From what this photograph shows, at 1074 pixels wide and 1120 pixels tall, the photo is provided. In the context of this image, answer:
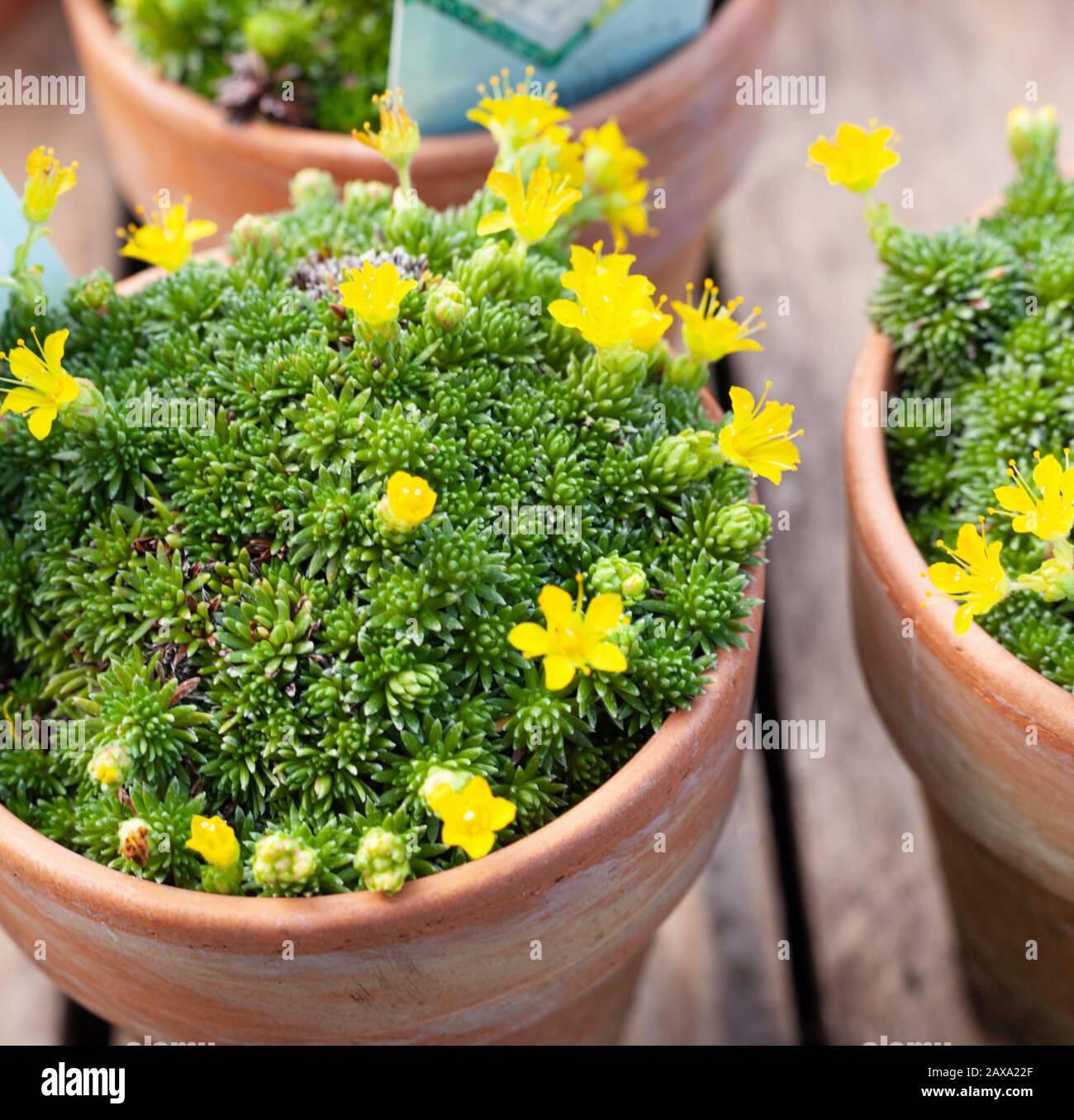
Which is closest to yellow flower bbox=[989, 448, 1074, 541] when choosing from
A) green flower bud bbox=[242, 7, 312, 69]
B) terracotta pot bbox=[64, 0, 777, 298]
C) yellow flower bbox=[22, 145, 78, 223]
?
terracotta pot bbox=[64, 0, 777, 298]

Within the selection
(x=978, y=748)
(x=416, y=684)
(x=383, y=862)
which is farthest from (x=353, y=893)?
(x=978, y=748)

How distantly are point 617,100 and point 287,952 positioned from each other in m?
0.91

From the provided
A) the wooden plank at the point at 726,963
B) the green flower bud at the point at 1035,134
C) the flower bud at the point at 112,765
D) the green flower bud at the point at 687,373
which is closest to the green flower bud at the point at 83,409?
the flower bud at the point at 112,765

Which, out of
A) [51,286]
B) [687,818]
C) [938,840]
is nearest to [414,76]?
[51,286]

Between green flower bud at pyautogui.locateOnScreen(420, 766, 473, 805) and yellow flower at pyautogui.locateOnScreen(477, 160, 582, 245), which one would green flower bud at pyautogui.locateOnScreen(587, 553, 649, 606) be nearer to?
green flower bud at pyautogui.locateOnScreen(420, 766, 473, 805)

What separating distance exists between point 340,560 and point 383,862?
22 centimetres

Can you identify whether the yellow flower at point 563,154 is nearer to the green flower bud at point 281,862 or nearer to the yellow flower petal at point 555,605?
the yellow flower petal at point 555,605

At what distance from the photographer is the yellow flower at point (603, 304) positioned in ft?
3.10

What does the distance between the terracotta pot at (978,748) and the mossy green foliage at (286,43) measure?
64cm

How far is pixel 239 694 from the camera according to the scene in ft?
2.97

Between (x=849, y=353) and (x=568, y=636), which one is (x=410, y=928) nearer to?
(x=568, y=636)
